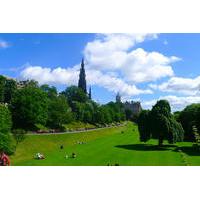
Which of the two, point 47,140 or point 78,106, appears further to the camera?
point 78,106

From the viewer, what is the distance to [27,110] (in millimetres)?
75062

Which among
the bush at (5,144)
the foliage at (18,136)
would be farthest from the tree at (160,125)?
the bush at (5,144)

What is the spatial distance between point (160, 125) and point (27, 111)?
28539mm

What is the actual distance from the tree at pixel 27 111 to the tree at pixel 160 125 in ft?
79.0

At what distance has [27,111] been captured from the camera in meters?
74.9

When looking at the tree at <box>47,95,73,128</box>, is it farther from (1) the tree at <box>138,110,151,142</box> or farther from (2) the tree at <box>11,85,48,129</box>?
(1) the tree at <box>138,110,151,142</box>

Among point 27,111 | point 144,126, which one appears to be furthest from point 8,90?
point 144,126

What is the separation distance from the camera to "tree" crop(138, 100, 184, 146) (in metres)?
54.6

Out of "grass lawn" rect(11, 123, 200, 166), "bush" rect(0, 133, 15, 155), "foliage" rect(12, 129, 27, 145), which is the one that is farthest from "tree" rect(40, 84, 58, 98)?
"bush" rect(0, 133, 15, 155)

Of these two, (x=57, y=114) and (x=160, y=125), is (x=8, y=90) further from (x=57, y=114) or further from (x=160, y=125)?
(x=160, y=125)
